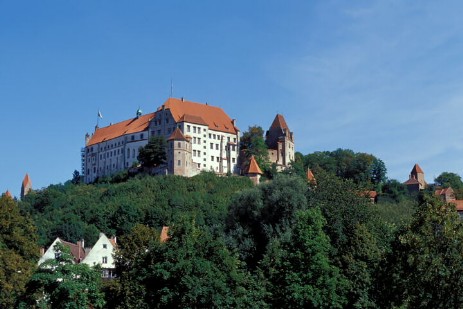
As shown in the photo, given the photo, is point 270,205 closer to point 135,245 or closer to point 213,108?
point 135,245

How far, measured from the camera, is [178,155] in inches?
4855

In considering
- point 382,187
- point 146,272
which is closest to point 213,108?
point 382,187

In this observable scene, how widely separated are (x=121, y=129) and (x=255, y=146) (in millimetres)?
29062

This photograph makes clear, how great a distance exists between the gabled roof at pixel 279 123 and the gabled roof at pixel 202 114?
23.8ft

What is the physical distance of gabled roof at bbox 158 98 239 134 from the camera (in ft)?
439

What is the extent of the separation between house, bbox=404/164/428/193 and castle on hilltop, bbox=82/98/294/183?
22861 millimetres

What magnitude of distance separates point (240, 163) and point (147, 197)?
25.1 m

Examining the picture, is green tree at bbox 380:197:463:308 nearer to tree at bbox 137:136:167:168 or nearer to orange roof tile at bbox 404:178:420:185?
tree at bbox 137:136:167:168

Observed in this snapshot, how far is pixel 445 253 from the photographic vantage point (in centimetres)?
3509

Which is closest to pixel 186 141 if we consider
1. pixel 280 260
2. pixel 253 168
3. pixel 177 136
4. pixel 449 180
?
pixel 177 136

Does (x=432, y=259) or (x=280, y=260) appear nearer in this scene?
(x=432, y=259)

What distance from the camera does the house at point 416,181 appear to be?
141 metres

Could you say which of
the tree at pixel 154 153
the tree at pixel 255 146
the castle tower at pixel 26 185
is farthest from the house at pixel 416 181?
the castle tower at pixel 26 185

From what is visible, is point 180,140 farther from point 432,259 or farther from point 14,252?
point 432,259
